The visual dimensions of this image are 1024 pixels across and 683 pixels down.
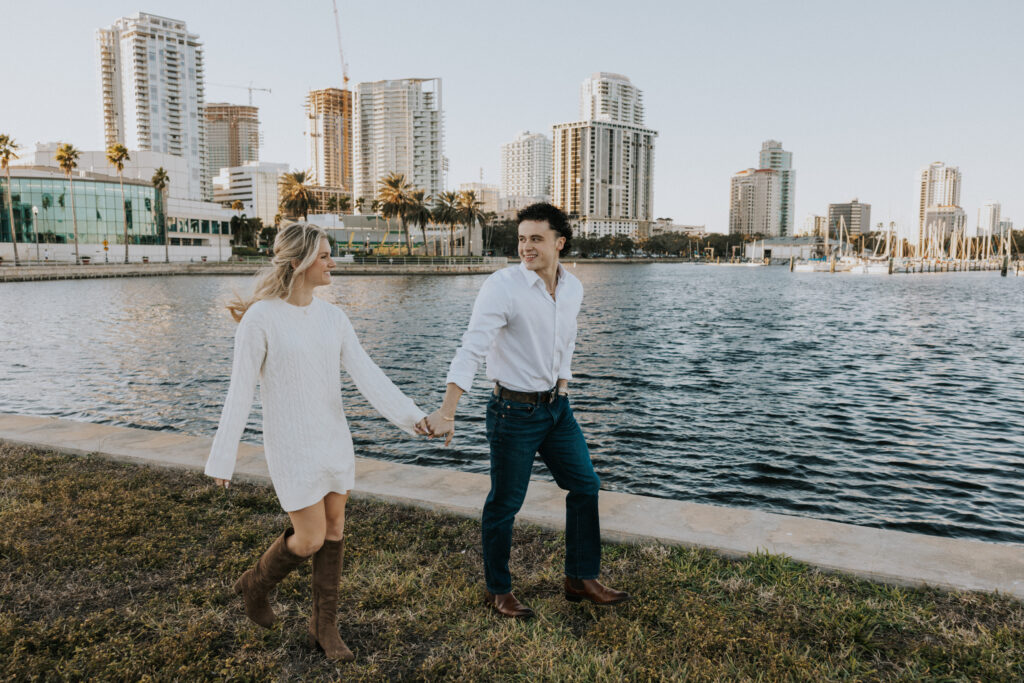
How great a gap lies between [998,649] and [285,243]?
4.18 m

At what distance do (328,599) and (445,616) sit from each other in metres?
0.76

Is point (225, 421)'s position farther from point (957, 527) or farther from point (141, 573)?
point (957, 527)

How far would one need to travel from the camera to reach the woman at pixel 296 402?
3.19 m

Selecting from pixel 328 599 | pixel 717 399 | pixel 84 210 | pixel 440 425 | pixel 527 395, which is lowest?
pixel 717 399

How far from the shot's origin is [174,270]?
76188 millimetres

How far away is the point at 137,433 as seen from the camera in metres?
8.05

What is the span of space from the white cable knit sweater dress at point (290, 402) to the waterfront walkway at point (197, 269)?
5655 centimetres

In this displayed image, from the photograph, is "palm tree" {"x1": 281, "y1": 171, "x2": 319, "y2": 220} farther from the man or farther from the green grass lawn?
the man

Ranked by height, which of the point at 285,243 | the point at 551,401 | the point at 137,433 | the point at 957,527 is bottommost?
the point at 957,527

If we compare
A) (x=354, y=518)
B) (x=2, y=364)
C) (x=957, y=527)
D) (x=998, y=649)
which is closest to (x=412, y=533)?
(x=354, y=518)

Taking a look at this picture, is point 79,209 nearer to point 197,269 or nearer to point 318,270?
point 197,269

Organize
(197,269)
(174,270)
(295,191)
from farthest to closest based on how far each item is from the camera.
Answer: (295,191)
(197,269)
(174,270)

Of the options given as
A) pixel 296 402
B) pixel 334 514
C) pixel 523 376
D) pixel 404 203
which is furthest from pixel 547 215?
pixel 404 203

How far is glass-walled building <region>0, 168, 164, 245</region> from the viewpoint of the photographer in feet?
283
